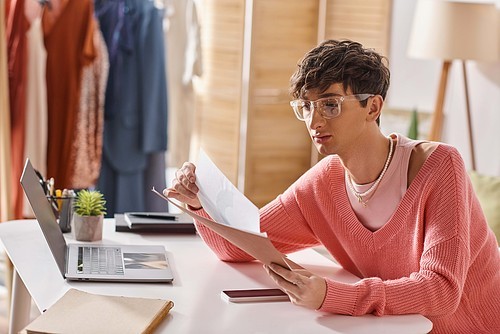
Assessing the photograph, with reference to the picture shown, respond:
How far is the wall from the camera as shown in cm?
423

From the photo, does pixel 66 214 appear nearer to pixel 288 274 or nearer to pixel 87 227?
pixel 87 227

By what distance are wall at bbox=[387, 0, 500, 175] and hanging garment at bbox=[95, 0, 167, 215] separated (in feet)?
4.31

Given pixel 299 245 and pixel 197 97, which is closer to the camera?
pixel 299 245

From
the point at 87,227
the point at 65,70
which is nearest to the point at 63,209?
the point at 87,227

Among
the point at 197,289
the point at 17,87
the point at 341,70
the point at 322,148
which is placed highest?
the point at 341,70

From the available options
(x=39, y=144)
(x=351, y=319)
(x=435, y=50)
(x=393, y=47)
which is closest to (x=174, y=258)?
(x=351, y=319)

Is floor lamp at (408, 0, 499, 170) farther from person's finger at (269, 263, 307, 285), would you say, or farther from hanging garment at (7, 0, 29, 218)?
person's finger at (269, 263, 307, 285)

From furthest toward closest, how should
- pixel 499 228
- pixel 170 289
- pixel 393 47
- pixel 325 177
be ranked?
pixel 393 47
pixel 499 228
pixel 325 177
pixel 170 289

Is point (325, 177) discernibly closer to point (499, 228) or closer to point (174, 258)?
point (174, 258)

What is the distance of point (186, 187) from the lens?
2264mm

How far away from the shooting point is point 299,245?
2371 mm

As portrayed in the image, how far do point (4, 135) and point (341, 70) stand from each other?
2025mm

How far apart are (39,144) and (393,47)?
1.97 metres

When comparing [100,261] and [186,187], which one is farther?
[186,187]
